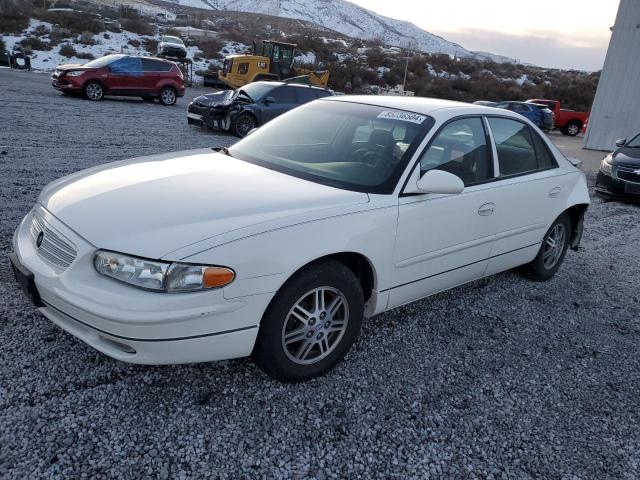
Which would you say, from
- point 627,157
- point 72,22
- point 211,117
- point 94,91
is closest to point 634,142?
point 627,157

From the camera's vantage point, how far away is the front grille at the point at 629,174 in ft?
27.8

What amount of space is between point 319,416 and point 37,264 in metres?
1.65

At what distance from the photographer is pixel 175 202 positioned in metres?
2.71

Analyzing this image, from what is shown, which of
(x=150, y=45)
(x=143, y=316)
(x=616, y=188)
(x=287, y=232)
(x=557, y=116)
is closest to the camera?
(x=143, y=316)

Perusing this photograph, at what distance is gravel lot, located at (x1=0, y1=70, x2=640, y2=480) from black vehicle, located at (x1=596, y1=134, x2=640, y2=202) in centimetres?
530

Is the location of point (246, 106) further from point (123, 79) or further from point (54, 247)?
point (54, 247)

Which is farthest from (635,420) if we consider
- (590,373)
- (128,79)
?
(128,79)

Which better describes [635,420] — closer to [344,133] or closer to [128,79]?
[344,133]

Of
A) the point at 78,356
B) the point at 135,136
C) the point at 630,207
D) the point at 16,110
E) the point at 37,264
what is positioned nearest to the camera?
the point at 37,264

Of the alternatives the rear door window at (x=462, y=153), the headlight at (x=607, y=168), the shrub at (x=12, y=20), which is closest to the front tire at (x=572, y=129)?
the headlight at (x=607, y=168)

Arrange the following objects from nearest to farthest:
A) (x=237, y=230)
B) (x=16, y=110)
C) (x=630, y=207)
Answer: (x=237, y=230) → (x=630, y=207) → (x=16, y=110)

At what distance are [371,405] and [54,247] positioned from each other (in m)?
1.86

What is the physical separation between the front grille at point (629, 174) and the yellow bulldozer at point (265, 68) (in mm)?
16402

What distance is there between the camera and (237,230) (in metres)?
2.46
